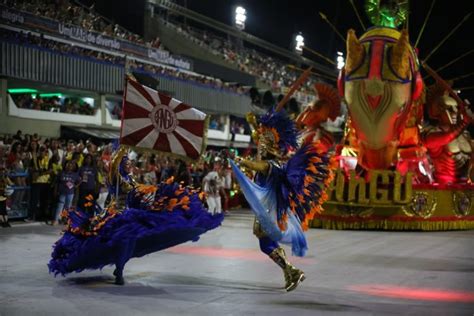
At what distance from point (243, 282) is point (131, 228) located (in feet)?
5.01

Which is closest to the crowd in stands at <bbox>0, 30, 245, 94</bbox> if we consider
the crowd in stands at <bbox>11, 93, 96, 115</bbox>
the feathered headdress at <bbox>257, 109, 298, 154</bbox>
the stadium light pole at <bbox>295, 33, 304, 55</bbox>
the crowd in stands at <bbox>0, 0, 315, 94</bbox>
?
the crowd in stands at <bbox>0, 0, 315, 94</bbox>

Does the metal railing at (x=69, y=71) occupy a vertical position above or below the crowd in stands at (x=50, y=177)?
above

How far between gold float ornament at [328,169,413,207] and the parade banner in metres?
13.5

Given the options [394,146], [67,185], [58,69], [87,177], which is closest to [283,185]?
[87,177]

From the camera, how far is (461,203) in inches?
632

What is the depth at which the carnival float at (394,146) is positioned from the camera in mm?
14438

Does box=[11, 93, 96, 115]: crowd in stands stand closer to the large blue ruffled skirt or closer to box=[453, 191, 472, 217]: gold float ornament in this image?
box=[453, 191, 472, 217]: gold float ornament

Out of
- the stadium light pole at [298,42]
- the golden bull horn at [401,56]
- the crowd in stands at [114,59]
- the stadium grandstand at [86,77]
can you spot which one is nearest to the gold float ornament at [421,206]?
the golden bull horn at [401,56]

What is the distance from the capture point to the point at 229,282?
7.80m

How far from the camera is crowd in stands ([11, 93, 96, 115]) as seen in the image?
74.3ft

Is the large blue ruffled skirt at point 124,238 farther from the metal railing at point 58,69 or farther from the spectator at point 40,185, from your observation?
the metal railing at point 58,69

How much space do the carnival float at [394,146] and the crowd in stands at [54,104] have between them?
11535mm

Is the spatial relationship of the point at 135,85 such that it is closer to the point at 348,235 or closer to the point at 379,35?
the point at 348,235

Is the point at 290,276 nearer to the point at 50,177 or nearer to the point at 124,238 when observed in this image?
the point at 124,238
